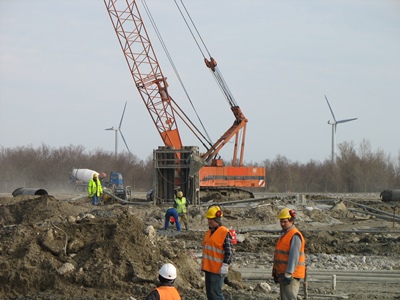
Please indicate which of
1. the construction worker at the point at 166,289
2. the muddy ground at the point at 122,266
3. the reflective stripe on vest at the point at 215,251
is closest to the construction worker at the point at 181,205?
the muddy ground at the point at 122,266

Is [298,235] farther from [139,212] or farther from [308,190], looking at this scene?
[308,190]

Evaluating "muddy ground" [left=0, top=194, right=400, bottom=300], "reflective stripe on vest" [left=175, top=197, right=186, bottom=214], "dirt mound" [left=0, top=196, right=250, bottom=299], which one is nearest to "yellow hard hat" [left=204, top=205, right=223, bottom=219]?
"muddy ground" [left=0, top=194, right=400, bottom=300]

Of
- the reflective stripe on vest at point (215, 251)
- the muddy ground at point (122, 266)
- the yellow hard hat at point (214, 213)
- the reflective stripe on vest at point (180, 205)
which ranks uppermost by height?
the reflective stripe on vest at point (180, 205)

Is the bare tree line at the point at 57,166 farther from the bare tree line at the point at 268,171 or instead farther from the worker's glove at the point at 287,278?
the worker's glove at the point at 287,278

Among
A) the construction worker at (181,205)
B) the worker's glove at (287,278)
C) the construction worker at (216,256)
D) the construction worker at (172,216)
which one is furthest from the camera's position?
the construction worker at (181,205)

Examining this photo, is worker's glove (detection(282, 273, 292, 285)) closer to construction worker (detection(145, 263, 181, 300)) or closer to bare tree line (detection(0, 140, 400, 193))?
construction worker (detection(145, 263, 181, 300))

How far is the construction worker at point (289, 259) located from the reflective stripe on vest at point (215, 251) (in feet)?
2.46

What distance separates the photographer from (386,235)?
73.8 ft

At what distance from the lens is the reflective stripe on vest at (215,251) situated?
381 inches

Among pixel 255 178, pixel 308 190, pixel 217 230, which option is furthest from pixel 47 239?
pixel 308 190

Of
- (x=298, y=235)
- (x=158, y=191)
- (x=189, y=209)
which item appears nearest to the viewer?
(x=298, y=235)

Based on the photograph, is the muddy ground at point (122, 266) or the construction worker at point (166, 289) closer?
the construction worker at point (166, 289)

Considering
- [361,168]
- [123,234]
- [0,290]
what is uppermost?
[361,168]

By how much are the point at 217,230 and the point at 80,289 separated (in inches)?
139
